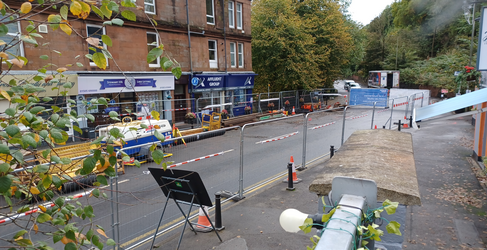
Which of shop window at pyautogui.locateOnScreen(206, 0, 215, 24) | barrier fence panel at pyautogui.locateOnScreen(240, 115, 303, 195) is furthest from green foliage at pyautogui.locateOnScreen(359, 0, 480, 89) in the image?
barrier fence panel at pyautogui.locateOnScreen(240, 115, 303, 195)

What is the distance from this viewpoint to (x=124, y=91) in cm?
1984

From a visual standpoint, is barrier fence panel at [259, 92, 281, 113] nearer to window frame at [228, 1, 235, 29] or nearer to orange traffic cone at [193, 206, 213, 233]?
window frame at [228, 1, 235, 29]

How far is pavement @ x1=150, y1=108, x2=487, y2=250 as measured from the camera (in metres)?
5.97

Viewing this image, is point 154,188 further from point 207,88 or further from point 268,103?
point 268,103

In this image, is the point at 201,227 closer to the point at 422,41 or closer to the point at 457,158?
the point at 457,158

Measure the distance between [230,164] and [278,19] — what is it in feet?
78.9

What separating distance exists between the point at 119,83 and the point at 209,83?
7.59 meters

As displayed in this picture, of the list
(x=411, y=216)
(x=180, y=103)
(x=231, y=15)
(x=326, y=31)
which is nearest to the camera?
(x=411, y=216)

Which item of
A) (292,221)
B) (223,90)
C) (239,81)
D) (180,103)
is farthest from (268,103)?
(292,221)

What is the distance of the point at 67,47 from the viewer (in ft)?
57.8

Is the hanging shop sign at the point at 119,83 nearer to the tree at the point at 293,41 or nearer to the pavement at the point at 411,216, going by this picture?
the pavement at the point at 411,216

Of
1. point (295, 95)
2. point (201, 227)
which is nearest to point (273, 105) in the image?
point (295, 95)

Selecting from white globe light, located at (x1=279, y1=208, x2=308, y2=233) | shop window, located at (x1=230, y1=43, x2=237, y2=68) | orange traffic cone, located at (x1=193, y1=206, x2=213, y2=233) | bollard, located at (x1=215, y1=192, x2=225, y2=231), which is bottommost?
orange traffic cone, located at (x1=193, y1=206, x2=213, y2=233)

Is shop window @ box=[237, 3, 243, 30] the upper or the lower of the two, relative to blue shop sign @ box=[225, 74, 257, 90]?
upper
